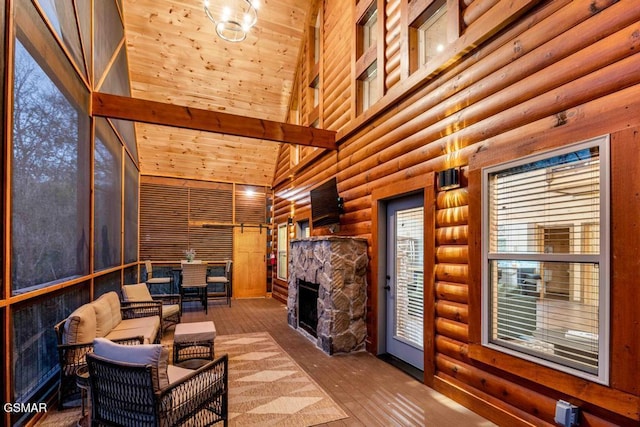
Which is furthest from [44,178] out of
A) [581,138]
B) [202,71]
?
[202,71]

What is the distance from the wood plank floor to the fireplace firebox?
18 cm

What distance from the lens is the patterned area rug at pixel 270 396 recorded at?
2688 millimetres

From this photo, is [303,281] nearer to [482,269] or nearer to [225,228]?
[482,269]

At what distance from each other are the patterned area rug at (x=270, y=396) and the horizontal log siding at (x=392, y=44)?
141 inches

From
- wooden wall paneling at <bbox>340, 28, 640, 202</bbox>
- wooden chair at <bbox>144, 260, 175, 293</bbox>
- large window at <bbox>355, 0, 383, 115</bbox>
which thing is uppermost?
large window at <bbox>355, 0, 383, 115</bbox>

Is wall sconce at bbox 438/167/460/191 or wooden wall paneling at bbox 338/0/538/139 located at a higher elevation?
wooden wall paneling at bbox 338/0/538/139

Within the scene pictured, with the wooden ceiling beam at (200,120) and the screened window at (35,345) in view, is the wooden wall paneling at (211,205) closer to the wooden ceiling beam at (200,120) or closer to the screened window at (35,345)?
the wooden ceiling beam at (200,120)

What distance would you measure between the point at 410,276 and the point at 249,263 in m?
5.91

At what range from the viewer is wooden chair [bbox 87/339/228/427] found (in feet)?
6.24

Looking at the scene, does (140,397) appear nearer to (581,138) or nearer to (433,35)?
(581,138)

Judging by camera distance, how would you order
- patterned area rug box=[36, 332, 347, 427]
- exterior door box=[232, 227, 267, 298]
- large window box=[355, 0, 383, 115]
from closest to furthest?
1. patterned area rug box=[36, 332, 347, 427]
2. large window box=[355, 0, 383, 115]
3. exterior door box=[232, 227, 267, 298]

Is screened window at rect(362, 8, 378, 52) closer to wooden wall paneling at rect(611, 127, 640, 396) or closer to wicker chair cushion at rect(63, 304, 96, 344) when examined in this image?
wooden wall paneling at rect(611, 127, 640, 396)

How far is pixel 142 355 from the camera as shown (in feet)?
6.48

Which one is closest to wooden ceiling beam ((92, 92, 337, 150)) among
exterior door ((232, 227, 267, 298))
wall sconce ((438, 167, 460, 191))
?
wall sconce ((438, 167, 460, 191))
